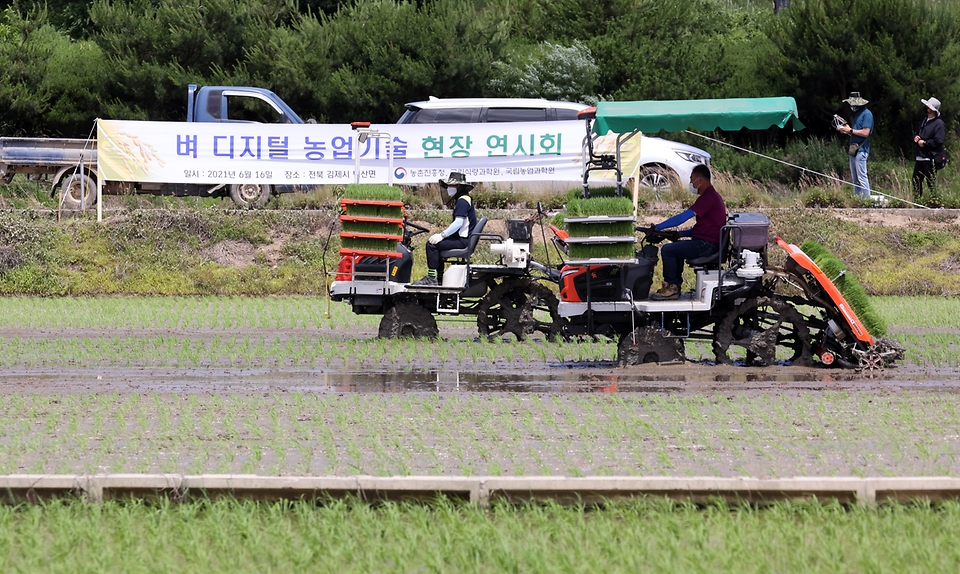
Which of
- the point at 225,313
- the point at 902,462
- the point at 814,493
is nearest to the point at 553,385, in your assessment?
the point at 902,462

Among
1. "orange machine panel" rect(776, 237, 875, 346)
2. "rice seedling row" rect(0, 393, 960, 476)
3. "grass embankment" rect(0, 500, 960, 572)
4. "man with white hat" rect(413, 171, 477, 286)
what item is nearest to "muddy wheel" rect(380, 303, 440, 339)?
"man with white hat" rect(413, 171, 477, 286)

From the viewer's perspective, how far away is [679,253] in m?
13.3

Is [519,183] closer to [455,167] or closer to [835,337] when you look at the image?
[455,167]

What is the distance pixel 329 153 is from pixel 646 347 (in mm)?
11298

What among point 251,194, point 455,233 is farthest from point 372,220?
point 251,194

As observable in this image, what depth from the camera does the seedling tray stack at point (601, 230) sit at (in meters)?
12.4

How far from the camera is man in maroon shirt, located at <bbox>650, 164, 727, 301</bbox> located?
1325 cm

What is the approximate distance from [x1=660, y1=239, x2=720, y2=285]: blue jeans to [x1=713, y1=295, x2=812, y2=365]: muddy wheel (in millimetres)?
635

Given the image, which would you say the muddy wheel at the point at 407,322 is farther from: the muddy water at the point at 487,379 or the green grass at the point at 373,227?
the muddy water at the point at 487,379

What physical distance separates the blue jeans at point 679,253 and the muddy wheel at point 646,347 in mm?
594

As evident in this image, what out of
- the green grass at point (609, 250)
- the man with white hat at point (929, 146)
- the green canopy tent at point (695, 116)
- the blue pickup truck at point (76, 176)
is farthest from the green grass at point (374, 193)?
the man with white hat at point (929, 146)

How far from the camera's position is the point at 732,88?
3169cm

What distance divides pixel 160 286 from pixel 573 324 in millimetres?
10045

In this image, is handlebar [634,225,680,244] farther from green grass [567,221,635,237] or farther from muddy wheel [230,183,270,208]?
muddy wheel [230,183,270,208]
